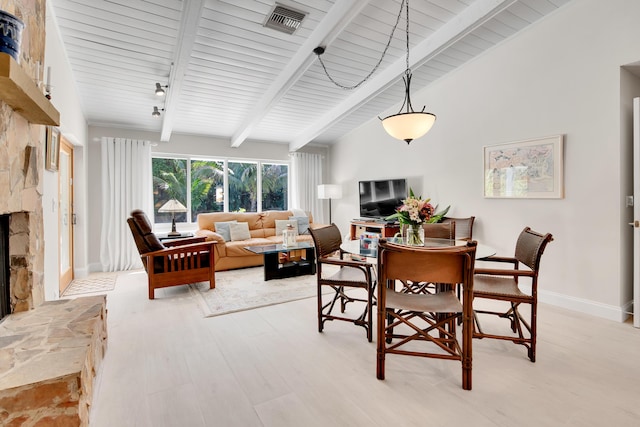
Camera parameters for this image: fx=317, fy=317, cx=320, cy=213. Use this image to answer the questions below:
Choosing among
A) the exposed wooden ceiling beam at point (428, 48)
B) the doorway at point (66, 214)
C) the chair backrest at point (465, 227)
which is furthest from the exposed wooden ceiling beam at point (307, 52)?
the chair backrest at point (465, 227)

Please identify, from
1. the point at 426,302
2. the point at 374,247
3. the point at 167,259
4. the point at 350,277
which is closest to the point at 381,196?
the point at 374,247

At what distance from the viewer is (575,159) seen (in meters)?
3.12

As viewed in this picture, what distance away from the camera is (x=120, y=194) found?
16.7 ft

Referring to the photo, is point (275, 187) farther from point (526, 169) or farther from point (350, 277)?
point (526, 169)

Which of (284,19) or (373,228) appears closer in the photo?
(284,19)

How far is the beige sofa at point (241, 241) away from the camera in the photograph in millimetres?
4812

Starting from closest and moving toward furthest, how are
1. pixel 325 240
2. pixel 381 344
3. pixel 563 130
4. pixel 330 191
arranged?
1. pixel 381 344
2. pixel 325 240
3. pixel 563 130
4. pixel 330 191

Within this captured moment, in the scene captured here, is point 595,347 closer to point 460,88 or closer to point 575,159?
point 575,159

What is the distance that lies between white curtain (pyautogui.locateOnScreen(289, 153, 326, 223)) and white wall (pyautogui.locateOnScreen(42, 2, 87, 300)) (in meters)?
3.62

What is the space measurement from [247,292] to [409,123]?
257 cm

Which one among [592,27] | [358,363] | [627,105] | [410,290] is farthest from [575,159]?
[358,363]

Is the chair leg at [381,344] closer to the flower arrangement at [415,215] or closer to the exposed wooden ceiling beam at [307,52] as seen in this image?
the flower arrangement at [415,215]

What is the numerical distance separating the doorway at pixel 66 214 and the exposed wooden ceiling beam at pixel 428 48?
12.2 feet

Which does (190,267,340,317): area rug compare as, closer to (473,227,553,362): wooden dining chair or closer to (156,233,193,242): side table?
(156,233,193,242): side table
